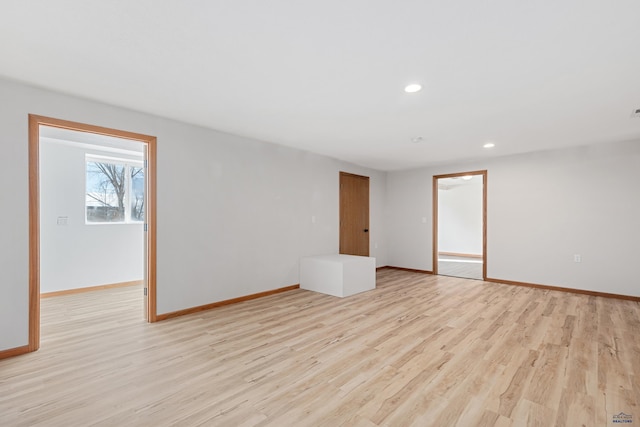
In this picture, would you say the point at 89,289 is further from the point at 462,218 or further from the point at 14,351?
the point at 462,218

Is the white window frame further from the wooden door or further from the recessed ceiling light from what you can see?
the recessed ceiling light

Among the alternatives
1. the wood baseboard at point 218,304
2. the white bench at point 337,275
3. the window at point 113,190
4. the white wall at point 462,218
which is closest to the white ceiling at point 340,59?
the white bench at point 337,275

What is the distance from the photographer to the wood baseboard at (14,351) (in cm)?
258

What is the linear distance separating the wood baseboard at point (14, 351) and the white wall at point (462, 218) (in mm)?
9904

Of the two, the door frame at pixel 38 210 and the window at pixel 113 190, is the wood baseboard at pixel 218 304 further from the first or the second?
the window at pixel 113 190

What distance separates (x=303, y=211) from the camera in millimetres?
5324

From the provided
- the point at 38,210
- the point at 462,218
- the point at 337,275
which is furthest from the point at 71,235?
the point at 462,218

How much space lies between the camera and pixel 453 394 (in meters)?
2.07

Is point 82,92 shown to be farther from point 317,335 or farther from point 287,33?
point 317,335

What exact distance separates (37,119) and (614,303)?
713 cm

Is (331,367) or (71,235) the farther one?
(71,235)

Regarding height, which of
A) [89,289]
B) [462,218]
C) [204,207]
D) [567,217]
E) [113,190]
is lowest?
[89,289]

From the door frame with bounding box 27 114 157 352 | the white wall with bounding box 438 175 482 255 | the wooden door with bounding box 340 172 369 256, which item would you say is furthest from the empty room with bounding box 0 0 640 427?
the white wall with bounding box 438 175 482 255

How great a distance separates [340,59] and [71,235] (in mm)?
4967
